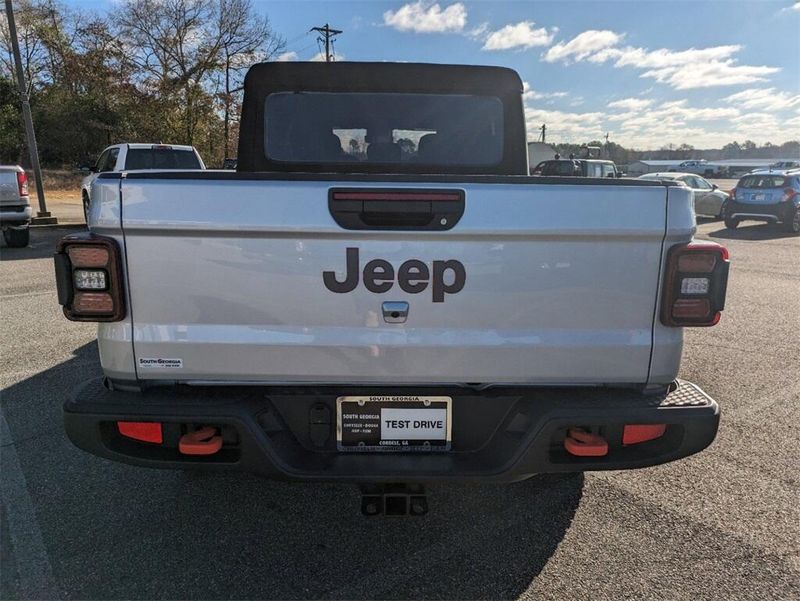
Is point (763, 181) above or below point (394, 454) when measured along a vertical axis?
above

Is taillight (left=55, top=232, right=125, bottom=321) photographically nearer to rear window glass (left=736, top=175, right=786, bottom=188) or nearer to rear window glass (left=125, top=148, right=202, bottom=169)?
rear window glass (left=125, top=148, right=202, bottom=169)

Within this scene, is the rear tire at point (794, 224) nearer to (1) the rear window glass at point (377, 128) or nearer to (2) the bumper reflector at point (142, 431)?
(1) the rear window glass at point (377, 128)

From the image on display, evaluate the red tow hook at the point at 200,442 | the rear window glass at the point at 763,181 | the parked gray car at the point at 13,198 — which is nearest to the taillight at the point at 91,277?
the red tow hook at the point at 200,442

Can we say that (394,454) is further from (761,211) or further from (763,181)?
(763,181)

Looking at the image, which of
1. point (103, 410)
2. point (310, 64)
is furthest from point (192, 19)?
point (103, 410)

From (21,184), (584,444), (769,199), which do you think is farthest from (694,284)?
(769,199)

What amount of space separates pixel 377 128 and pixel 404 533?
2.31 meters

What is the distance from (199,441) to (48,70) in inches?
1691

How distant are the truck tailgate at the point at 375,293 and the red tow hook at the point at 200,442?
0.69ft

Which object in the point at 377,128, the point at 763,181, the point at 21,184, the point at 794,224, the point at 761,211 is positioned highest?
the point at 377,128

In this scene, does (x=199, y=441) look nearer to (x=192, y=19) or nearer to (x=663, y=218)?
(x=663, y=218)

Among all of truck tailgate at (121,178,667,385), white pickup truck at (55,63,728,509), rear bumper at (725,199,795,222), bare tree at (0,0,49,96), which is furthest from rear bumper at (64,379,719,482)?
bare tree at (0,0,49,96)

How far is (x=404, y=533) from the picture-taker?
273cm

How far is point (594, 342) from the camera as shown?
2.19m
